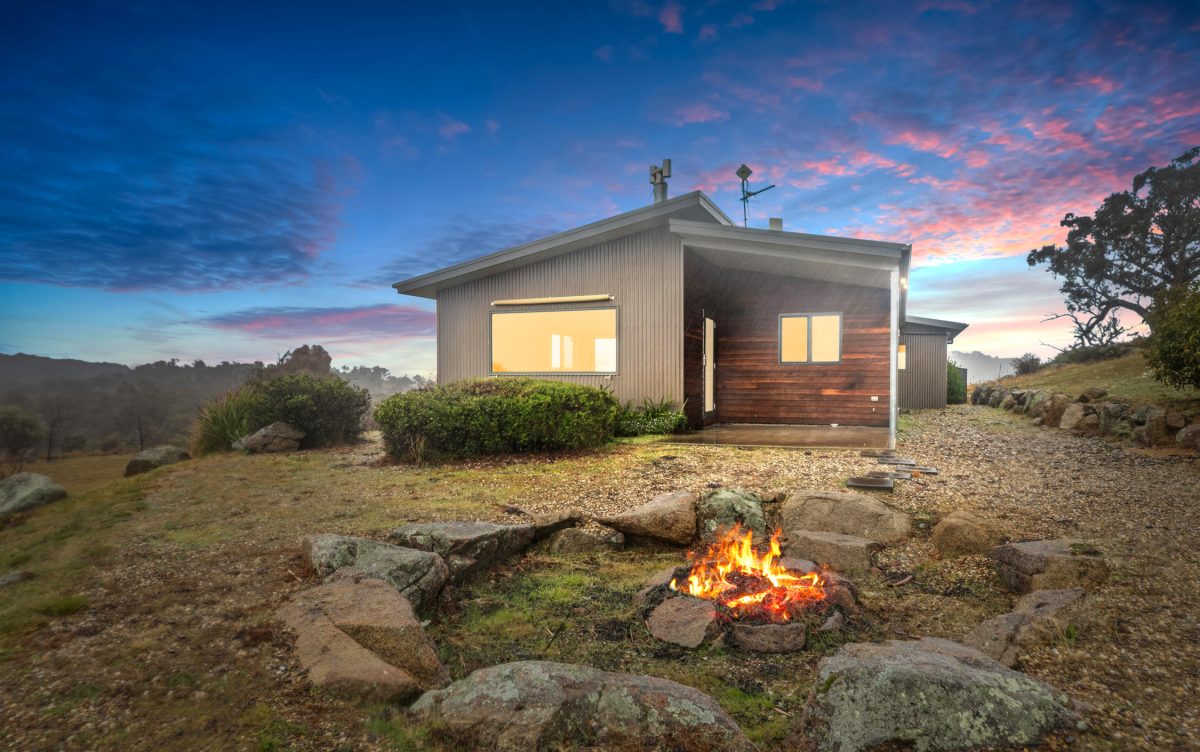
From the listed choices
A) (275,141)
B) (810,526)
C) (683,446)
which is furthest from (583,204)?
(810,526)

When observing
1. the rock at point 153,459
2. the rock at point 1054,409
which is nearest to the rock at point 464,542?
the rock at point 153,459

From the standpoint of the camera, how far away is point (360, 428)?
1061cm


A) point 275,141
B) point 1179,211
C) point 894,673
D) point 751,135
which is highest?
point 1179,211

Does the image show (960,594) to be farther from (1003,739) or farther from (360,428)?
(360,428)

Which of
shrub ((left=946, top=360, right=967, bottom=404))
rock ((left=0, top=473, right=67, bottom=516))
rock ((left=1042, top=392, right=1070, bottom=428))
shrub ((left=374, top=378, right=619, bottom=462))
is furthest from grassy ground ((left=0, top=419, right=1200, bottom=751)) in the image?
shrub ((left=946, top=360, right=967, bottom=404))

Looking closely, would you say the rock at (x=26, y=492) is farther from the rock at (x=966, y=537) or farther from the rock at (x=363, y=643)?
the rock at (x=966, y=537)

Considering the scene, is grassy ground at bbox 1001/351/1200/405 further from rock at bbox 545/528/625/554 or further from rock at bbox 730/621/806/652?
rock at bbox 545/528/625/554

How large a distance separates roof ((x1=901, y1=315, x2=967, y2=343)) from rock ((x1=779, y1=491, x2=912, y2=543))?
1314cm

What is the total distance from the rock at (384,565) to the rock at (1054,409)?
12.4 metres

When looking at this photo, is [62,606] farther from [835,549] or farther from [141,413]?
[141,413]

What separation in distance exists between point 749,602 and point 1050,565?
75.2 inches

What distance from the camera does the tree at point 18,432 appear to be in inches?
353

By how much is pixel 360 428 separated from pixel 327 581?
8.05 meters

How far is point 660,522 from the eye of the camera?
4.55 metres
